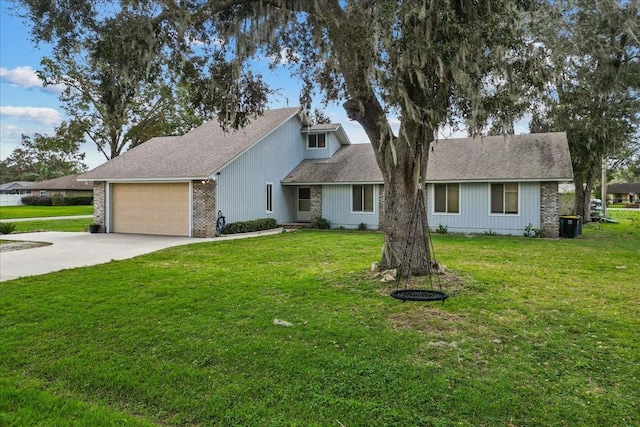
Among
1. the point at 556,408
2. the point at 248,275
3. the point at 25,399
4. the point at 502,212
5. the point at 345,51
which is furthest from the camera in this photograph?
the point at 502,212

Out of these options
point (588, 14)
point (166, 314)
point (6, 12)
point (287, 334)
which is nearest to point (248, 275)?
point (166, 314)

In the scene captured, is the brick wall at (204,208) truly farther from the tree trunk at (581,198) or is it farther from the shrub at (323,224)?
the tree trunk at (581,198)

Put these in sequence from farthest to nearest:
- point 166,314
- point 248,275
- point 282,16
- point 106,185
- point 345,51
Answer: point 106,185, point 248,275, point 282,16, point 345,51, point 166,314

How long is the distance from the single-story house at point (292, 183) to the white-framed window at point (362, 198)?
0.04 metres

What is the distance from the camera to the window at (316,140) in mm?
22109

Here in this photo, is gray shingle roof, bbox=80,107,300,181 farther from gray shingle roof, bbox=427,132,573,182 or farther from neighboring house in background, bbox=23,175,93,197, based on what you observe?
neighboring house in background, bbox=23,175,93,197

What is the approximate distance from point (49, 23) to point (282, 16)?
12.0ft

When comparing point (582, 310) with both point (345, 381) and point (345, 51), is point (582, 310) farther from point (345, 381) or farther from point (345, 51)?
point (345, 51)

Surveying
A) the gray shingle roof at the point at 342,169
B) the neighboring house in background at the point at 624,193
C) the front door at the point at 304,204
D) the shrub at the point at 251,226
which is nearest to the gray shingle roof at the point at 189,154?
the shrub at the point at 251,226

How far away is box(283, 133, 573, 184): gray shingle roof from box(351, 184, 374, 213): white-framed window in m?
0.56

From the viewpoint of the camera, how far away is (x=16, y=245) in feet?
43.2

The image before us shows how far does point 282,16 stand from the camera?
746 centimetres

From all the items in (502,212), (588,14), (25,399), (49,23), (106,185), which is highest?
(588,14)

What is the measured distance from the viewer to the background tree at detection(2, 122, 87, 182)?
32469mm
